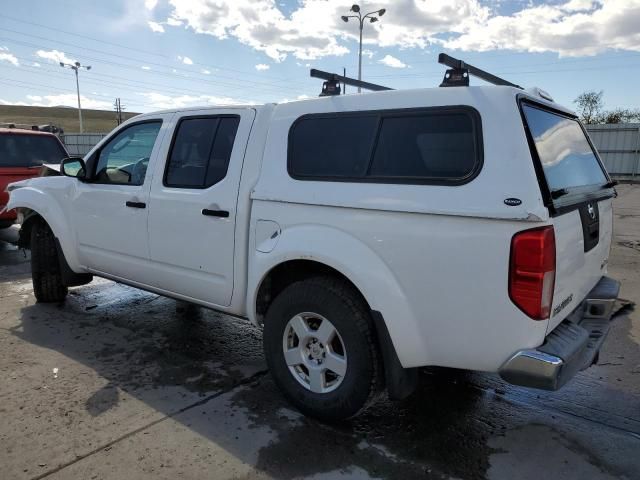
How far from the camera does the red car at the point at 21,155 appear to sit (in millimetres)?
7742

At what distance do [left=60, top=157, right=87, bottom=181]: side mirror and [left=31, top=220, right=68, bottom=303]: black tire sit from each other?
89 cm

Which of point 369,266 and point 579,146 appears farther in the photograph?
point 579,146

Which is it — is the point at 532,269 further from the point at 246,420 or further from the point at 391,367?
the point at 246,420

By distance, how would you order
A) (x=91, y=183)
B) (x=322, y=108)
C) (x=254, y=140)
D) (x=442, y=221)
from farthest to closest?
(x=91, y=183), (x=254, y=140), (x=322, y=108), (x=442, y=221)

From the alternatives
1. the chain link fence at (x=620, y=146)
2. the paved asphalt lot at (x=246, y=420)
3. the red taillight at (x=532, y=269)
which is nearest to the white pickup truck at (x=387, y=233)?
the red taillight at (x=532, y=269)

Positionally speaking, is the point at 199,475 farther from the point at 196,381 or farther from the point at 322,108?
the point at 322,108

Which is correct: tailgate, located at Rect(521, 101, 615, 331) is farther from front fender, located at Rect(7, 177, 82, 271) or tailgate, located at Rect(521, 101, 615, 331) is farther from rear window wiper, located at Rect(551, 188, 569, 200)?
front fender, located at Rect(7, 177, 82, 271)

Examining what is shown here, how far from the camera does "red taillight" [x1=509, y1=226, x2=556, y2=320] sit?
7.30 feet

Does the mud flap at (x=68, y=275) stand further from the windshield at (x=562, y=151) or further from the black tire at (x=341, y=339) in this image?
the windshield at (x=562, y=151)

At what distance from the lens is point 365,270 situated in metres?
2.65

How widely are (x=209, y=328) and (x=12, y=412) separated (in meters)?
1.79

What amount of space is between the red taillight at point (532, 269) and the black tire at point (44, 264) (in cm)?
446

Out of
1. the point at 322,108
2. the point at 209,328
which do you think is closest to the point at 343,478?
the point at 322,108

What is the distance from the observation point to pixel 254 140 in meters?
3.30
